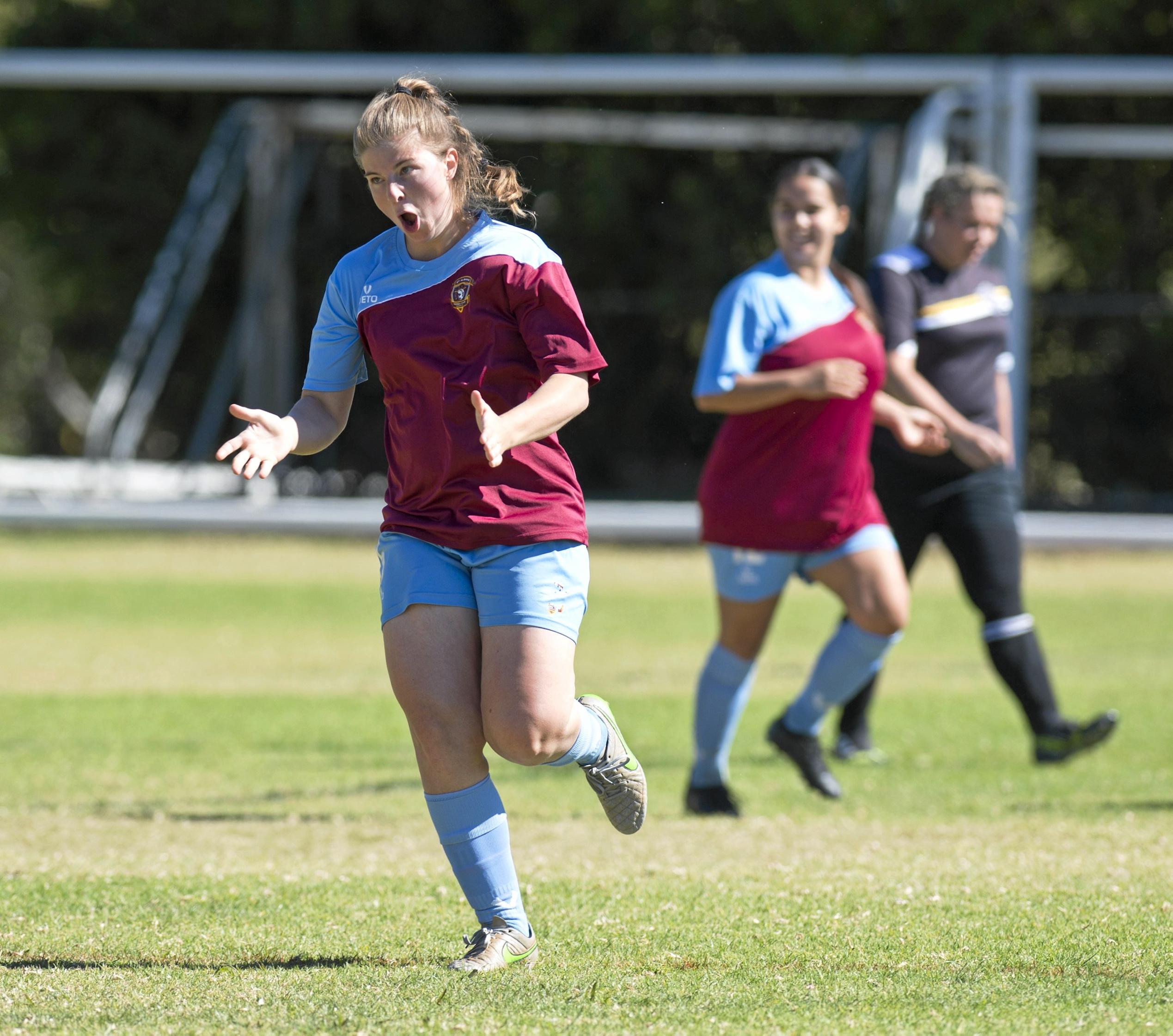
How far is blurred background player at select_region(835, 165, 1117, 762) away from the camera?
6.88 metres

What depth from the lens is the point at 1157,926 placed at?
4332mm

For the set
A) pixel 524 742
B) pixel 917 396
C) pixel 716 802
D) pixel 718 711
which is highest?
pixel 917 396

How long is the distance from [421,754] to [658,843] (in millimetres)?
2022

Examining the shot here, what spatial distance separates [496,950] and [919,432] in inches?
118

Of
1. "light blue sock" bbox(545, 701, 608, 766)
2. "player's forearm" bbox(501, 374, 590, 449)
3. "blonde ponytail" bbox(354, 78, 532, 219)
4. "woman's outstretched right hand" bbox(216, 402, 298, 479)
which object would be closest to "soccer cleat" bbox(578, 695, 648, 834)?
"light blue sock" bbox(545, 701, 608, 766)

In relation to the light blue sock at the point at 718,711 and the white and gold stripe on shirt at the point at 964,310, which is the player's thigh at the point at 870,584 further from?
the white and gold stripe on shirt at the point at 964,310

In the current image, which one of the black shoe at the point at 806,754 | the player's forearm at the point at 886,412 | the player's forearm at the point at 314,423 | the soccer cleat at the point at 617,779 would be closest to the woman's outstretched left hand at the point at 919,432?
the player's forearm at the point at 886,412

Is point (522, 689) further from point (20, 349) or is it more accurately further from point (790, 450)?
point (20, 349)

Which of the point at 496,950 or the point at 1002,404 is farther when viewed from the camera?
the point at 1002,404

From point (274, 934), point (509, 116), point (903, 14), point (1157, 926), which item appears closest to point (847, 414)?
point (1157, 926)

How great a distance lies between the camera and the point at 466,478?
151 inches

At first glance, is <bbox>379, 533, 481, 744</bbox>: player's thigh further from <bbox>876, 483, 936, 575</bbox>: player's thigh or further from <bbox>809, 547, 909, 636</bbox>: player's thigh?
<bbox>876, 483, 936, 575</bbox>: player's thigh

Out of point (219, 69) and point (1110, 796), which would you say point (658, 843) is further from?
point (219, 69)

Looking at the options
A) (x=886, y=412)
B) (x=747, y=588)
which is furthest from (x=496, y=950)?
(x=886, y=412)
